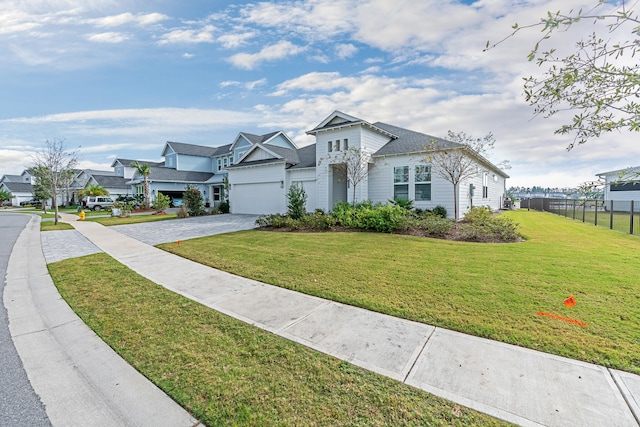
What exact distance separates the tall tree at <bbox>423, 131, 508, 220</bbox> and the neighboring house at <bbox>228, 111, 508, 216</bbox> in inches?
16.0

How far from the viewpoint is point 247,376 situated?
2568 mm

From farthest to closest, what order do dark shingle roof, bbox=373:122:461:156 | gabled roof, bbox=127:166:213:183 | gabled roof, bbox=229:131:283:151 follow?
gabled roof, bbox=127:166:213:183 < gabled roof, bbox=229:131:283:151 < dark shingle roof, bbox=373:122:461:156

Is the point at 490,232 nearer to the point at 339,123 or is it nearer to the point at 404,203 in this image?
the point at 404,203

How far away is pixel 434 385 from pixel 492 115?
13.0m

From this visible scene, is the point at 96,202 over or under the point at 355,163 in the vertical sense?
under

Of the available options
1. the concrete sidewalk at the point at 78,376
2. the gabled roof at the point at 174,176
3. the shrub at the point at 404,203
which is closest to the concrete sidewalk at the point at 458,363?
the concrete sidewalk at the point at 78,376

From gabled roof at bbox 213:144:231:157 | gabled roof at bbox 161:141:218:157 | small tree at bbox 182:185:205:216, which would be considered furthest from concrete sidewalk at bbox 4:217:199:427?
gabled roof at bbox 161:141:218:157

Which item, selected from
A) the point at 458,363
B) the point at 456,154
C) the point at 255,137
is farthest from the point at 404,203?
the point at 255,137

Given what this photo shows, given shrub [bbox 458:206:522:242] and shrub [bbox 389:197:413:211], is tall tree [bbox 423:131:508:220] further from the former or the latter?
shrub [bbox 458:206:522:242]

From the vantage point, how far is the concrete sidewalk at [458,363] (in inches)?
84.2

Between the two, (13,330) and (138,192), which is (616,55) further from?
(138,192)

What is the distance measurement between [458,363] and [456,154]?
12097 millimetres

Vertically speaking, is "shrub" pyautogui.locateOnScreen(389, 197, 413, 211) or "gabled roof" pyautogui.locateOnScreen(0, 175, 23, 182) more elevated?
"gabled roof" pyautogui.locateOnScreen(0, 175, 23, 182)

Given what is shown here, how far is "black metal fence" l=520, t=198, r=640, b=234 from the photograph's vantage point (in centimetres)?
1087
